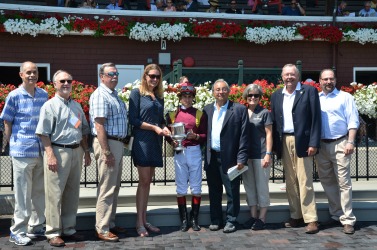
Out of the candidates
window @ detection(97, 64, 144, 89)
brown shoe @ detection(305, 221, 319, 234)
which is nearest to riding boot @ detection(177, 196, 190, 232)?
brown shoe @ detection(305, 221, 319, 234)

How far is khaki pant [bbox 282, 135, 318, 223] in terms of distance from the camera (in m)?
7.16

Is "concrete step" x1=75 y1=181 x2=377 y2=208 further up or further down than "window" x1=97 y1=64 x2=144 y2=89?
further down

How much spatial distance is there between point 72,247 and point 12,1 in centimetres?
1520

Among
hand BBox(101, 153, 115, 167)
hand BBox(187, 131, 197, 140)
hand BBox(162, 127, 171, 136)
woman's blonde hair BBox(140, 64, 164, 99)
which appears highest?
woman's blonde hair BBox(140, 64, 164, 99)

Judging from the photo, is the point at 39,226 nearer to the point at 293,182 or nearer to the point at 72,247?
the point at 72,247

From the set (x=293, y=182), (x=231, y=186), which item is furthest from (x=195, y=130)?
(x=293, y=182)

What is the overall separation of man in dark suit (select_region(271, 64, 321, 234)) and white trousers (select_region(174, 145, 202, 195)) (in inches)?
41.2

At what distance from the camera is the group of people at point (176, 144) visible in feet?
21.3

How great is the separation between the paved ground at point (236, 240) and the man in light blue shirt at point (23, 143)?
0.91 ft

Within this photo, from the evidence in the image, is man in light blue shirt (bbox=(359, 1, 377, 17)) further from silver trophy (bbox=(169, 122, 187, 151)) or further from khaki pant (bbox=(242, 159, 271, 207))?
silver trophy (bbox=(169, 122, 187, 151))

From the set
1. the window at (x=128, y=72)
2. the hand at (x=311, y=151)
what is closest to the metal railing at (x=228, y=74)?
the window at (x=128, y=72)

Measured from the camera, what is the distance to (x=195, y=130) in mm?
7121

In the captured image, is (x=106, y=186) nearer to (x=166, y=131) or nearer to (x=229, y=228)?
(x=166, y=131)

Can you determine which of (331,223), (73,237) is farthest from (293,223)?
(73,237)
